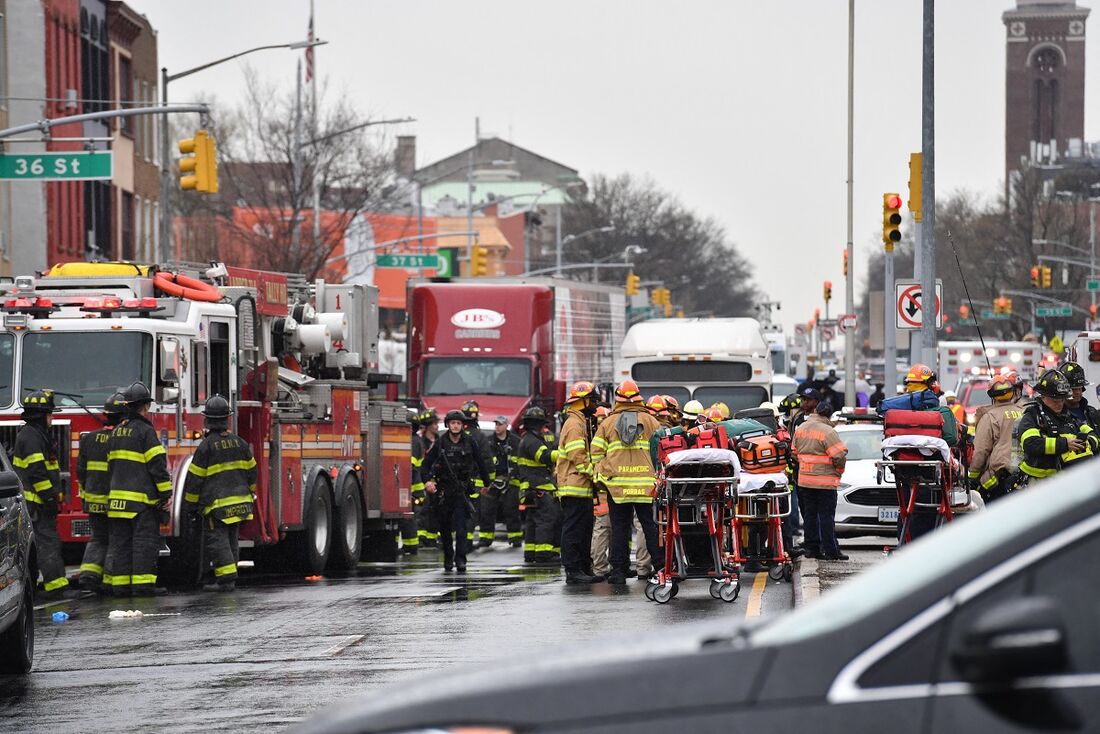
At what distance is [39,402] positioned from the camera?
17.3 m

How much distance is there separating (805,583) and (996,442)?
3410mm

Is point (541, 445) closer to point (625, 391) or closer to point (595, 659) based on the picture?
point (625, 391)

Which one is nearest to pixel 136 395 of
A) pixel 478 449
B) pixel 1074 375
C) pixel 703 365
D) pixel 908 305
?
pixel 478 449

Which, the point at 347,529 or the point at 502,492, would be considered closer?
the point at 347,529

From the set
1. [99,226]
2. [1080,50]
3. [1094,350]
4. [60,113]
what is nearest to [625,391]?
[1094,350]

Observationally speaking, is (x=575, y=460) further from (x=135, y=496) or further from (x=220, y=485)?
(x=135, y=496)

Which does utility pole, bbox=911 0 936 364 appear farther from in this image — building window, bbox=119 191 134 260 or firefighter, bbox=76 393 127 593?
building window, bbox=119 191 134 260

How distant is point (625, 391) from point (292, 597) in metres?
3.50

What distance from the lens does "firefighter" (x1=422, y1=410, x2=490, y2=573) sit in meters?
20.5

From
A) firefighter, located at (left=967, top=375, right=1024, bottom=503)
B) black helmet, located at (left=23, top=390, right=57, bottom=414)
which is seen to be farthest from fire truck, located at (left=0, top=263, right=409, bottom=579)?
firefighter, located at (left=967, top=375, right=1024, bottom=503)

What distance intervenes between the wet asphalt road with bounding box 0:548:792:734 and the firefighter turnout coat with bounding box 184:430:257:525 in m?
0.77

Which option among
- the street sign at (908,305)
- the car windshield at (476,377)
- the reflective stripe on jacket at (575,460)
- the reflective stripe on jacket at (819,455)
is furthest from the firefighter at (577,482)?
the car windshield at (476,377)

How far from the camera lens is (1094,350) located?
89.6ft

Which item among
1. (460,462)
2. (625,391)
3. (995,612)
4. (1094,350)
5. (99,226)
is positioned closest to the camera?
(995,612)
